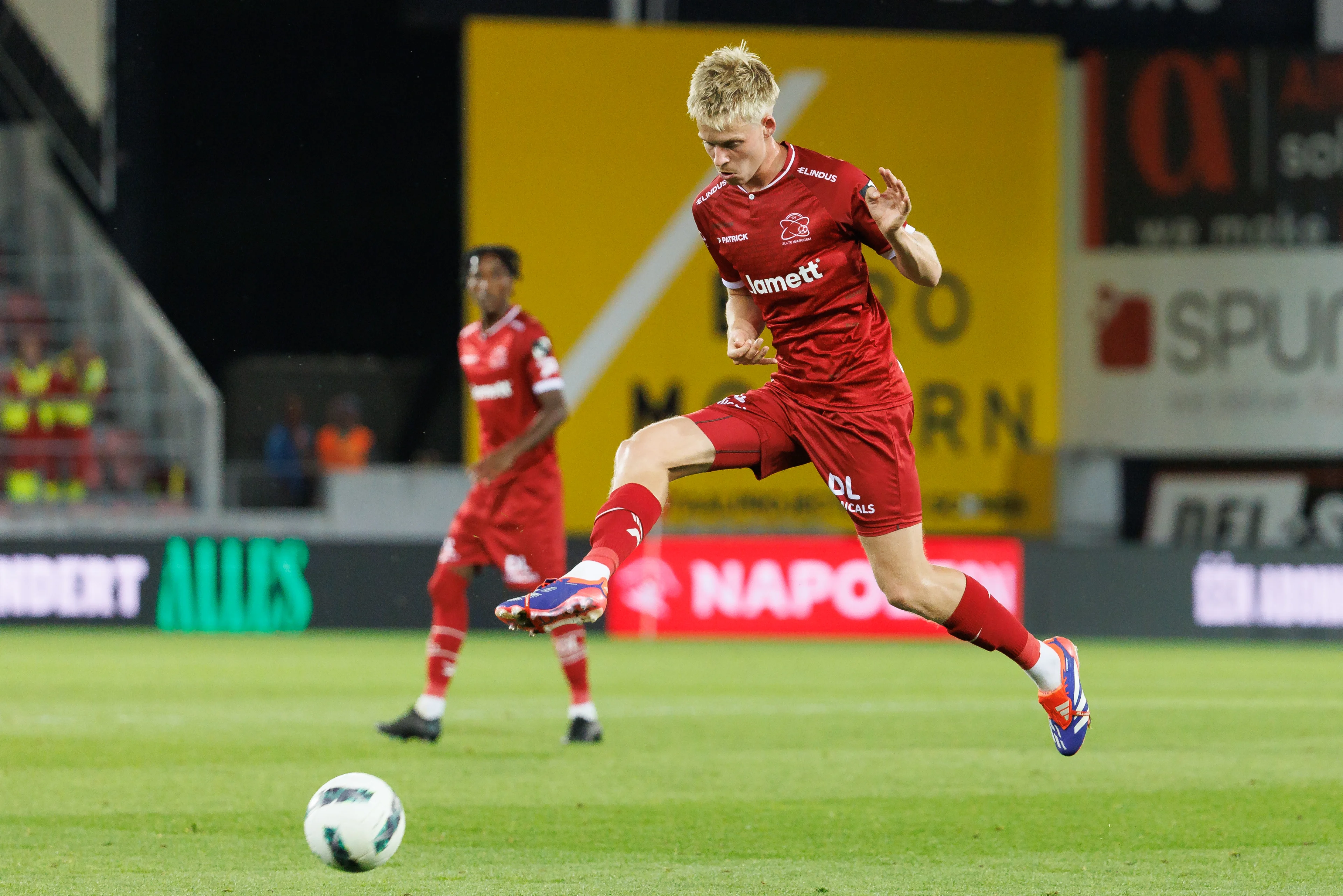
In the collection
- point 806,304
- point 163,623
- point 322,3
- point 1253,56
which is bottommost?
point 163,623

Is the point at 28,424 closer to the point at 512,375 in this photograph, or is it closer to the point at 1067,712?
the point at 512,375

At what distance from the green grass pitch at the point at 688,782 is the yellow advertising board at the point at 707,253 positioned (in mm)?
5895

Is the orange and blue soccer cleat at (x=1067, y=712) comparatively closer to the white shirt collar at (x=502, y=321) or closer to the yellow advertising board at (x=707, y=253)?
the white shirt collar at (x=502, y=321)

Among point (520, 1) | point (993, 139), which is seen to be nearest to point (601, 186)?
point (520, 1)

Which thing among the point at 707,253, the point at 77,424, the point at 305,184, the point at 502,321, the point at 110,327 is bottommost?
the point at 77,424

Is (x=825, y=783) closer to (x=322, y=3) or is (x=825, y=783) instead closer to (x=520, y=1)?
(x=520, y=1)

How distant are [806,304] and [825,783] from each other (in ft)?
7.18

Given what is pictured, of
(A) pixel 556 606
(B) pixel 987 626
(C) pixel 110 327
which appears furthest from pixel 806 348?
(C) pixel 110 327

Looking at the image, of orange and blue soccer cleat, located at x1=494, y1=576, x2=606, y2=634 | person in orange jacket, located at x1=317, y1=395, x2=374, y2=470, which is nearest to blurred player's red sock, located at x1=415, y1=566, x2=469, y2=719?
orange and blue soccer cleat, located at x1=494, y1=576, x2=606, y2=634

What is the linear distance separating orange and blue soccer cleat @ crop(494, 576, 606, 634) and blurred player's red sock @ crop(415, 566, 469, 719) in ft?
10.7

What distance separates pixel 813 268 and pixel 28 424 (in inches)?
553

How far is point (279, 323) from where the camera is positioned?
2517 cm

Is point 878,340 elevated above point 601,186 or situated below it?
below

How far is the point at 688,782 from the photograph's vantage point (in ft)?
22.9
